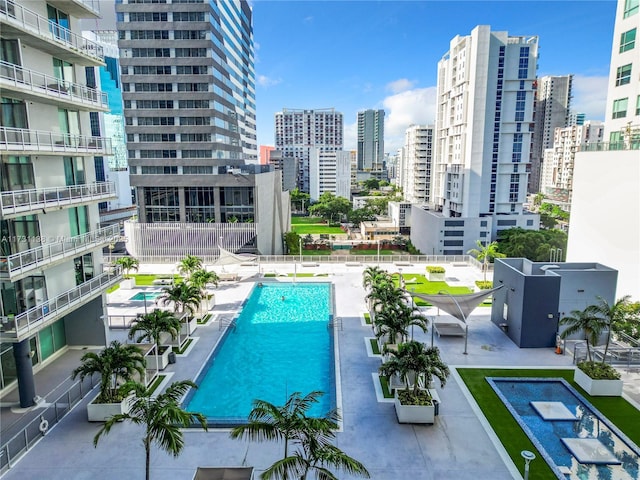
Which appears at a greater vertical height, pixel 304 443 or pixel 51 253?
pixel 51 253

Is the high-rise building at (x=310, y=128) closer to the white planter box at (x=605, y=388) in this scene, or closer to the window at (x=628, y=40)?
the window at (x=628, y=40)

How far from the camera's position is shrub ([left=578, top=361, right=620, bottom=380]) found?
18328 mm

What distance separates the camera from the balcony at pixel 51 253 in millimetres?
15945

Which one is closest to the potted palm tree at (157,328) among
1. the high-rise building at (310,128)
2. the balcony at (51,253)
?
the balcony at (51,253)

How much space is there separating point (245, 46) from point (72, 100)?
51508 mm

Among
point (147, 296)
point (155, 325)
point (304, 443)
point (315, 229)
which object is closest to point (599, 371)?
point (304, 443)

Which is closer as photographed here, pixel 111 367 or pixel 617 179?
pixel 111 367

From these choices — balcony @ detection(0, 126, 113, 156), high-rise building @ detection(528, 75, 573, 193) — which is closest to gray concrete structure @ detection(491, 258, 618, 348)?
balcony @ detection(0, 126, 113, 156)

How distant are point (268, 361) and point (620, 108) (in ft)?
103

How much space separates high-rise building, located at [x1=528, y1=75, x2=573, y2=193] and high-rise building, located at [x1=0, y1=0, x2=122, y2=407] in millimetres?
168066

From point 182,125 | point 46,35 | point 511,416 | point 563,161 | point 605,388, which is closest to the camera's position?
point 511,416

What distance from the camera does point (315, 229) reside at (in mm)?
114625

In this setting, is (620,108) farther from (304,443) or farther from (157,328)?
(157,328)

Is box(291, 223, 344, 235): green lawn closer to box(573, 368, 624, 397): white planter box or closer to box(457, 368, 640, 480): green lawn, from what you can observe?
box(457, 368, 640, 480): green lawn
